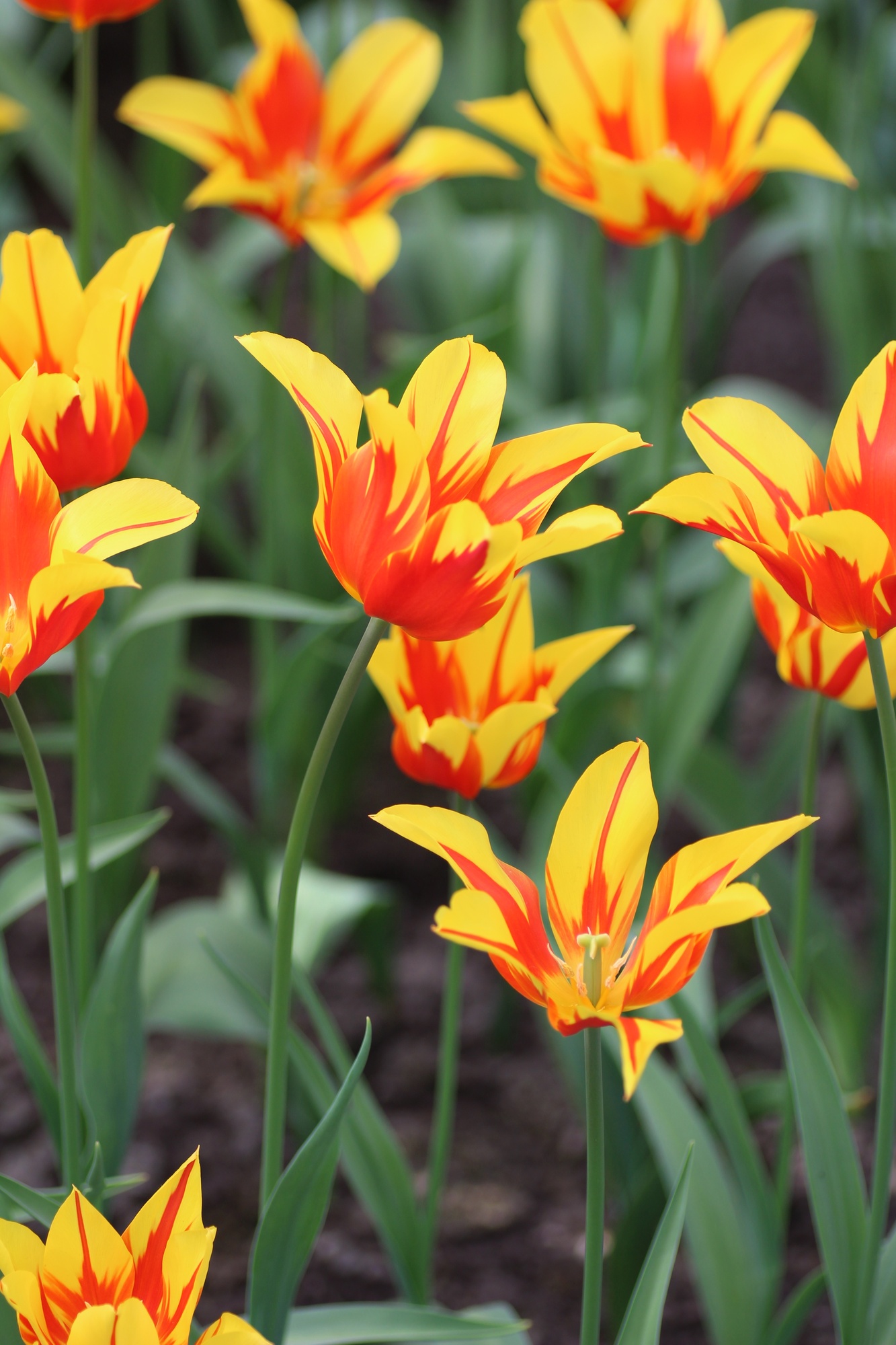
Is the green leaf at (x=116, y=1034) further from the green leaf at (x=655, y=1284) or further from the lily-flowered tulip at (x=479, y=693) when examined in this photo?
the green leaf at (x=655, y=1284)

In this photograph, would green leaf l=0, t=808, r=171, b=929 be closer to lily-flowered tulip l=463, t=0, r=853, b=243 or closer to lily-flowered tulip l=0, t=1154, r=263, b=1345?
lily-flowered tulip l=0, t=1154, r=263, b=1345

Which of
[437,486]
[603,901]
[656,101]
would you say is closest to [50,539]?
[437,486]

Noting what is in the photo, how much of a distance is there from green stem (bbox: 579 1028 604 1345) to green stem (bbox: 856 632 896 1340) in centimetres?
13

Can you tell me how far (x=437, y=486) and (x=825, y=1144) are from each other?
1.27 feet

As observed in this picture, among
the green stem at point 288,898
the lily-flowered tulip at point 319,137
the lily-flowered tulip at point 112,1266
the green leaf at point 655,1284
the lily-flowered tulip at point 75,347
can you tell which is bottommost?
the green leaf at point 655,1284

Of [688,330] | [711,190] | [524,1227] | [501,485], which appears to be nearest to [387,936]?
[524,1227]

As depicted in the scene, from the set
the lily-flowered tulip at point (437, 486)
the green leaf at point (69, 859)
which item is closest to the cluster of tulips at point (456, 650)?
the lily-flowered tulip at point (437, 486)

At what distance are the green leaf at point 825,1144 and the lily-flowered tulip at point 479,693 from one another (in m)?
0.15

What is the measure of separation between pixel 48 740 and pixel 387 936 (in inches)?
14.6

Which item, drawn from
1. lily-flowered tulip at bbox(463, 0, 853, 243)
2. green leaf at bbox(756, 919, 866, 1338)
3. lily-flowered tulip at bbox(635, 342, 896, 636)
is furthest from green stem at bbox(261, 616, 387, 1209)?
lily-flowered tulip at bbox(463, 0, 853, 243)

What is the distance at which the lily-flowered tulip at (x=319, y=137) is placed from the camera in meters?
1.09

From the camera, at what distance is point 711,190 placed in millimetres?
1003

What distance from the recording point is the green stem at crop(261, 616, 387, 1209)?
21.5 inches

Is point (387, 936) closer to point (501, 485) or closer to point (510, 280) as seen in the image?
point (510, 280)
